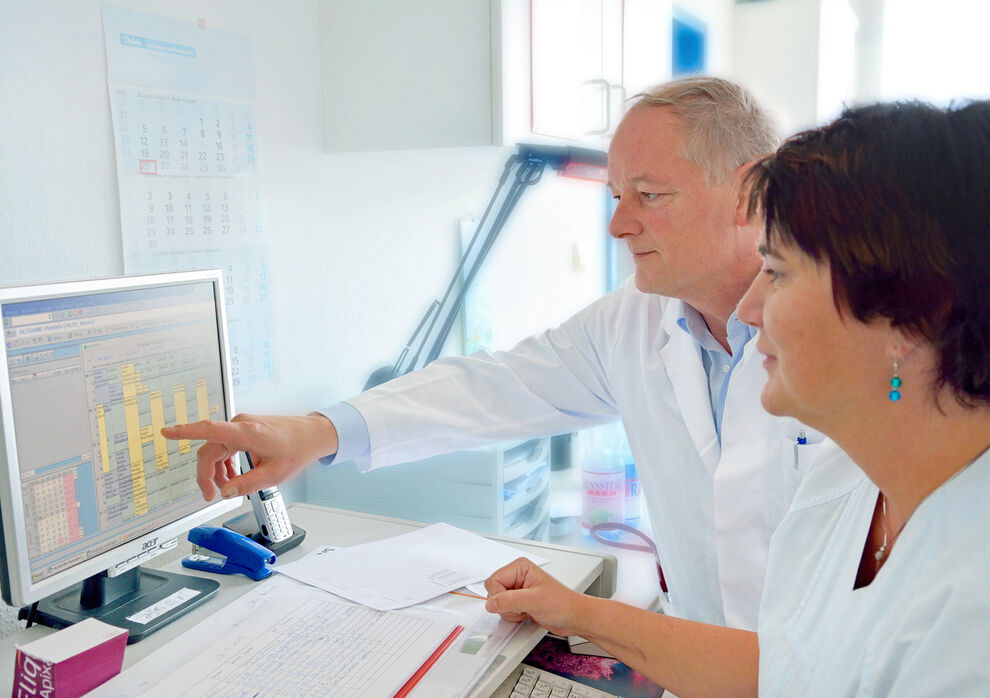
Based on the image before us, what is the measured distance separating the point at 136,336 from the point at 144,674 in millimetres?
368

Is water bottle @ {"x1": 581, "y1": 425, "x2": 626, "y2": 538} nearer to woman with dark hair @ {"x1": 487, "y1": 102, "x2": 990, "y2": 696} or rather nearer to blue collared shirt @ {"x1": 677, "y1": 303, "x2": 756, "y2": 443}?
blue collared shirt @ {"x1": 677, "y1": 303, "x2": 756, "y2": 443}

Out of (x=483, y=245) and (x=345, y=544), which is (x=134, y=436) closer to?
(x=345, y=544)

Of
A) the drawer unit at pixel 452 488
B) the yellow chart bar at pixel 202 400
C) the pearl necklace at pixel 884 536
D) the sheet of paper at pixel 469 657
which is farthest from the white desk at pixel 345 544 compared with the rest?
the pearl necklace at pixel 884 536

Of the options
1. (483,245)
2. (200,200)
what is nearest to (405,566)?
(200,200)

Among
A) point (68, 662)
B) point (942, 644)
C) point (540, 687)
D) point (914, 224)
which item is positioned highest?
point (914, 224)

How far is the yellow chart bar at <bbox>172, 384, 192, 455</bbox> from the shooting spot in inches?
39.8

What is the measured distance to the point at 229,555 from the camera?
1102 millimetres

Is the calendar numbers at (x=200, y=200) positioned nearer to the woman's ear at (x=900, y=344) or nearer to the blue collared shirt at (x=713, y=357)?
the blue collared shirt at (x=713, y=357)

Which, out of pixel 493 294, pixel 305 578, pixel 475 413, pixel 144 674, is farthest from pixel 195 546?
pixel 493 294

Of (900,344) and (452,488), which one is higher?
(900,344)

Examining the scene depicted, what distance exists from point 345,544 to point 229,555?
178mm

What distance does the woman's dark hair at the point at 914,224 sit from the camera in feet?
1.84

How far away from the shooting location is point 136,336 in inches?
37.4

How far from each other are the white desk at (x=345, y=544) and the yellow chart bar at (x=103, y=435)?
205mm
